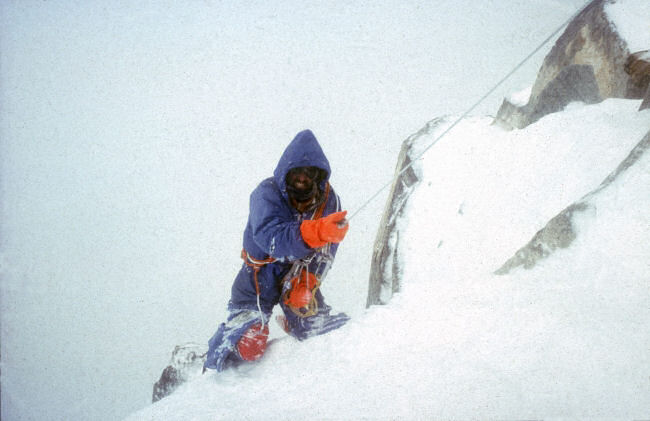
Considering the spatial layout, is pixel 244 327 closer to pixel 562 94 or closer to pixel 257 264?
pixel 257 264

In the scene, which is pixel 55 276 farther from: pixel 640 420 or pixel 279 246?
pixel 640 420

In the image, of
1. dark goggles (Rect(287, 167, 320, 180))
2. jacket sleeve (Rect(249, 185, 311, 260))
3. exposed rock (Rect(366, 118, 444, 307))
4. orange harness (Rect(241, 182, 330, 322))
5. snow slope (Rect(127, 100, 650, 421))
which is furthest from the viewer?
exposed rock (Rect(366, 118, 444, 307))

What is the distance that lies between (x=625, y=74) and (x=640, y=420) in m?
3.97

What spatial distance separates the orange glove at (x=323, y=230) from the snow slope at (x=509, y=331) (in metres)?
0.70

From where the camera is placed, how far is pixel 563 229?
2354 millimetres

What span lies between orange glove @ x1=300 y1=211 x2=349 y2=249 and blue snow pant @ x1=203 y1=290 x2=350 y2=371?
1.13 m

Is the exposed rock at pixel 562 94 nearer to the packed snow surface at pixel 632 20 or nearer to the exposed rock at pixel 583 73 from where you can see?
the exposed rock at pixel 583 73

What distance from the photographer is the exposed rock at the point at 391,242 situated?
392 cm

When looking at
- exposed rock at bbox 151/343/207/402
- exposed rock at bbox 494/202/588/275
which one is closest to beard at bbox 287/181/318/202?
exposed rock at bbox 494/202/588/275

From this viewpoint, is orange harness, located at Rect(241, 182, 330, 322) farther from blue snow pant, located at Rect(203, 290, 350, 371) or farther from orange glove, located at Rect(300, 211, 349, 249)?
orange glove, located at Rect(300, 211, 349, 249)

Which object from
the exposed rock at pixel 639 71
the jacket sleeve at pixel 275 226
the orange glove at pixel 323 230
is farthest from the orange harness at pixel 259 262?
the exposed rock at pixel 639 71

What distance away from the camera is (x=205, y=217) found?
2166 centimetres

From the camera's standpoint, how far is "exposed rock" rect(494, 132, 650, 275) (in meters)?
2.32

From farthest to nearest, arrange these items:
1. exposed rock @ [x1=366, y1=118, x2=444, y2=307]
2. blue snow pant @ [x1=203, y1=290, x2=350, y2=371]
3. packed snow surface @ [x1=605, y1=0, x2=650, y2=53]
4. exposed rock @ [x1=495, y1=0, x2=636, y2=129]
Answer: exposed rock @ [x1=366, y1=118, x2=444, y2=307] < exposed rock @ [x1=495, y1=0, x2=636, y2=129] < packed snow surface @ [x1=605, y1=0, x2=650, y2=53] < blue snow pant @ [x1=203, y1=290, x2=350, y2=371]
